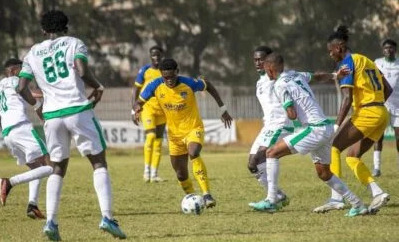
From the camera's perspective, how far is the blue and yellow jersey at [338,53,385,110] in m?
12.0

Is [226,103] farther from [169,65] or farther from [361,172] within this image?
[361,172]

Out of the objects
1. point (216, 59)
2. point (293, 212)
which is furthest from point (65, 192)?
point (216, 59)

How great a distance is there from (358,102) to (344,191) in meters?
1.14

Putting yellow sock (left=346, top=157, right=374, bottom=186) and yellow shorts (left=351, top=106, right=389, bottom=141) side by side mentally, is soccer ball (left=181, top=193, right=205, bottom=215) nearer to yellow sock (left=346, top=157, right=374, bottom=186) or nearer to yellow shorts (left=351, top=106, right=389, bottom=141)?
yellow sock (left=346, top=157, right=374, bottom=186)

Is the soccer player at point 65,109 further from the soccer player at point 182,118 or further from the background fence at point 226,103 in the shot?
the background fence at point 226,103

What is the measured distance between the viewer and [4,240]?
10711mm

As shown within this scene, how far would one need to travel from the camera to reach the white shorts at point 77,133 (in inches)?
399

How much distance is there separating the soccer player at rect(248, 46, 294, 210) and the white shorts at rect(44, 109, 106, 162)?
3.67 m

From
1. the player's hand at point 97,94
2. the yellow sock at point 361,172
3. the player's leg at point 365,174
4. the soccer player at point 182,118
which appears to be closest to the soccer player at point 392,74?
the soccer player at point 182,118

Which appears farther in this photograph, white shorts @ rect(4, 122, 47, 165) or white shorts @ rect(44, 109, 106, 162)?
white shorts @ rect(4, 122, 47, 165)

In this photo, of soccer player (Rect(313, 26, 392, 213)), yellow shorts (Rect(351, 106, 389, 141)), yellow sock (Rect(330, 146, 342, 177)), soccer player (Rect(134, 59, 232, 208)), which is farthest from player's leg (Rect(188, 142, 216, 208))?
yellow shorts (Rect(351, 106, 389, 141))

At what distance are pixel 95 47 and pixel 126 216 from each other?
32.8 metres

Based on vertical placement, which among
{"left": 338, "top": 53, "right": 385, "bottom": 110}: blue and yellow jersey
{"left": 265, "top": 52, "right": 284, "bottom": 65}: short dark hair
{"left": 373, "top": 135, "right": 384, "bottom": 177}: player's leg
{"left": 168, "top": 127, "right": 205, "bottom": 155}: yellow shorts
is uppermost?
{"left": 265, "top": 52, "right": 284, "bottom": 65}: short dark hair

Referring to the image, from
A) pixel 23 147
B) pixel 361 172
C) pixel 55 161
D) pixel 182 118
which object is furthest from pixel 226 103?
pixel 55 161
